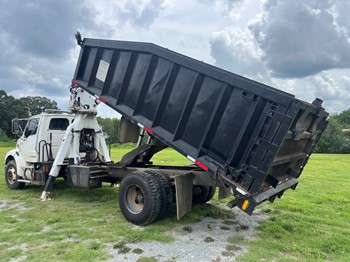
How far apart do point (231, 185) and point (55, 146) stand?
6283mm

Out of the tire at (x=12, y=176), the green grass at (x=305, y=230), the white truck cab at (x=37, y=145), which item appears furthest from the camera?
the tire at (x=12, y=176)

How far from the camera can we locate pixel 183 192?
668 centimetres

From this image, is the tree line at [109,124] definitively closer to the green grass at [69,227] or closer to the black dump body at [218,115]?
the green grass at [69,227]

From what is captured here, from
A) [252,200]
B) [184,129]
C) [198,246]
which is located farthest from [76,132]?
[252,200]

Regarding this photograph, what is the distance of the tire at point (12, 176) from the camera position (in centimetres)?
1055

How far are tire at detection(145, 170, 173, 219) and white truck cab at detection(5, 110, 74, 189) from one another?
427 centimetres

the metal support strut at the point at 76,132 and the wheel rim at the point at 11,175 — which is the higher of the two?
the metal support strut at the point at 76,132

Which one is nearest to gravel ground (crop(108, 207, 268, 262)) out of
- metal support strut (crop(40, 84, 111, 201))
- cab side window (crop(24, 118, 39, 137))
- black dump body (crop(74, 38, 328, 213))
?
black dump body (crop(74, 38, 328, 213))

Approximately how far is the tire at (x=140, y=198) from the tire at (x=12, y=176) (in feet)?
16.7

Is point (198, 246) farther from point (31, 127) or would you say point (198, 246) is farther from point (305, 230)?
point (31, 127)

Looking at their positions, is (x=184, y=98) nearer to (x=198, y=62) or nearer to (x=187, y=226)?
(x=198, y=62)

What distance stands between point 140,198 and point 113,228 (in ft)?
2.74

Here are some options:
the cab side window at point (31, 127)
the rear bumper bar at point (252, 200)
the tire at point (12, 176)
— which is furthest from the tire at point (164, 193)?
the tire at point (12, 176)

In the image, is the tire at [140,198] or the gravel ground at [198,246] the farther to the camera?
the tire at [140,198]
